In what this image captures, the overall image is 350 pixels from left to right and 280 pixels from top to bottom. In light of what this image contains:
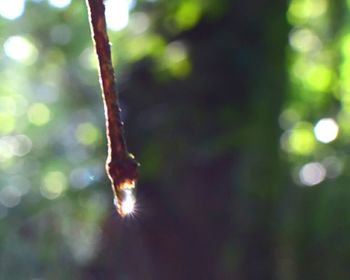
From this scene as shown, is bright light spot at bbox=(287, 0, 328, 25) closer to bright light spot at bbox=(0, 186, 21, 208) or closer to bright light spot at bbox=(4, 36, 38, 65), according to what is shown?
bright light spot at bbox=(4, 36, 38, 65)

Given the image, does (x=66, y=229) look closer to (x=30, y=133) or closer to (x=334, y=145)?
(x=30, y=133)

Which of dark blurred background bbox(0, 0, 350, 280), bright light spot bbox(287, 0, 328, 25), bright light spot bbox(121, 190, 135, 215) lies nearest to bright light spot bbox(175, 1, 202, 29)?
dark blurred background bbox(0, 0, 350, 280)

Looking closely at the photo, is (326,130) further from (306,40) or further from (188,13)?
(306,40)

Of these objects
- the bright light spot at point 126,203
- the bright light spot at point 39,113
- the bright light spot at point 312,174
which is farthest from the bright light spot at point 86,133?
the bright light spot at point 126,203

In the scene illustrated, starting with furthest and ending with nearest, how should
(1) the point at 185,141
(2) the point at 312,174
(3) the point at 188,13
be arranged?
(1) the point at 185,141
(3) the point at 188,13
(2) the point at 312,174

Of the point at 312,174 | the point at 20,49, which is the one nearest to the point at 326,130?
the point at 312,174

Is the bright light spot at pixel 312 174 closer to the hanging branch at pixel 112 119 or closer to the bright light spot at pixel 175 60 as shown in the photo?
the bright light spot at pixel 175 60
